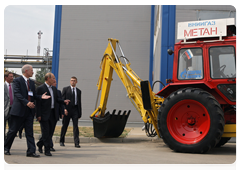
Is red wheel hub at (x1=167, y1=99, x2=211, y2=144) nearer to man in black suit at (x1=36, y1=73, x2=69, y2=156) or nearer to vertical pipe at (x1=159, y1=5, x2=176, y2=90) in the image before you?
man in black suit at (x1=36, y1=73, x2=69, y2=156)

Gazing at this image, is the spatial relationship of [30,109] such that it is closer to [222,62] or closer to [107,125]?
[107,125]

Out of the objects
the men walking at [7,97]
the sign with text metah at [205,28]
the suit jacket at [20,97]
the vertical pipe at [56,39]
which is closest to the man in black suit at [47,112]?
the suit jacket at [20,97]

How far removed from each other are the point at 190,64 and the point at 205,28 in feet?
3.13

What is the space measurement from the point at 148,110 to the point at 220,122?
1905mm

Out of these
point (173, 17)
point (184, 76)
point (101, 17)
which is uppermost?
point (101, 17)

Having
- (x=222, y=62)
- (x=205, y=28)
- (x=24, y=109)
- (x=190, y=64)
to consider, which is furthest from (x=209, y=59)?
(x=24, y=109)

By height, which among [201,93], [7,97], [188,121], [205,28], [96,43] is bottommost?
[188,121]

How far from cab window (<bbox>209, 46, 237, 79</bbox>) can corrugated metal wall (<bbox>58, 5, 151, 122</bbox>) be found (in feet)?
33.7

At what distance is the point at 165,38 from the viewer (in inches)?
432

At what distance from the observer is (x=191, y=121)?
6.76 m

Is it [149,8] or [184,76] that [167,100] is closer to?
[184,76]

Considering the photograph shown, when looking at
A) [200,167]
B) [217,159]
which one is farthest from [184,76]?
[200,167]

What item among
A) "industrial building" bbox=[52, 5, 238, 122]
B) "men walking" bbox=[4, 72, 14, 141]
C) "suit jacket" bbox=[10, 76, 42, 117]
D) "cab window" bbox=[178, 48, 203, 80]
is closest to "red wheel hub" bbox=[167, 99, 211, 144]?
"cab window" bbox=[178, 48, 203, 80]

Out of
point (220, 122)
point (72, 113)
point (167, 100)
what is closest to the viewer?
point (220, 122)
